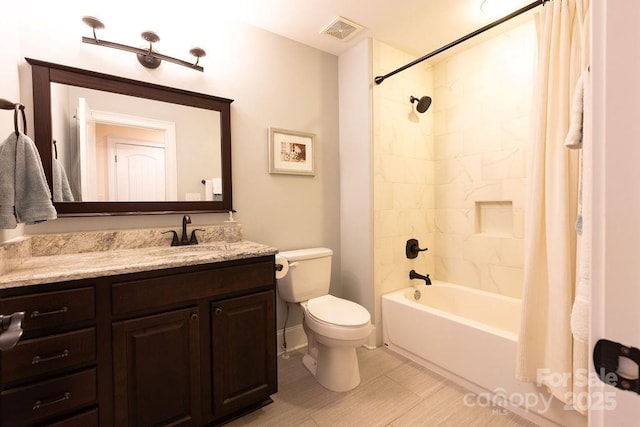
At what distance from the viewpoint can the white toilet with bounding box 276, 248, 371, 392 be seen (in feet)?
5.58

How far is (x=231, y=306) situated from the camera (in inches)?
56.8

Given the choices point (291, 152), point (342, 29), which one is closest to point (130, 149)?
point (291, 152)

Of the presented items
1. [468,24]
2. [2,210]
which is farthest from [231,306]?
[468,24]

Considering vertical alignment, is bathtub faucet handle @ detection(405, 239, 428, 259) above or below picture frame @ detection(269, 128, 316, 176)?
below

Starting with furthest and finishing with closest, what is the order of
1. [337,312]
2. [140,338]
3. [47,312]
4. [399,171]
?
[399,171], [337,312], [140,338], [47,312]

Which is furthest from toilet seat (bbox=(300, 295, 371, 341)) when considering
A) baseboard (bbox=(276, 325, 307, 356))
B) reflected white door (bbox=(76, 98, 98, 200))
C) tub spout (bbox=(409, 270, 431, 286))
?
reflected white door (bbox=(76, 98, 98, 200))

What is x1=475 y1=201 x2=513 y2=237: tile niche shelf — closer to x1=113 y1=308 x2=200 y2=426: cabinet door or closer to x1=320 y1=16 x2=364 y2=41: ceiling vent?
x1=320 y1=16 x2=364 y2=41: ceiling vent

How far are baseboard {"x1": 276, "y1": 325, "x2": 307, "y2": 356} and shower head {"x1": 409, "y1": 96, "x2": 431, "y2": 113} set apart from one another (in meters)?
2.12

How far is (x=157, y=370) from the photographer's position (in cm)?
125

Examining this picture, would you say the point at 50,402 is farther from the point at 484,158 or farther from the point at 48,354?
the point at 484,158

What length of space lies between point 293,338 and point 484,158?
2134 mm

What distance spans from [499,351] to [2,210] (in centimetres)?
239

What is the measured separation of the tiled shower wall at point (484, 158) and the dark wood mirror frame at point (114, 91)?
6.25ft

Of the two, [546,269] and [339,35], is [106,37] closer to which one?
[339,35]
